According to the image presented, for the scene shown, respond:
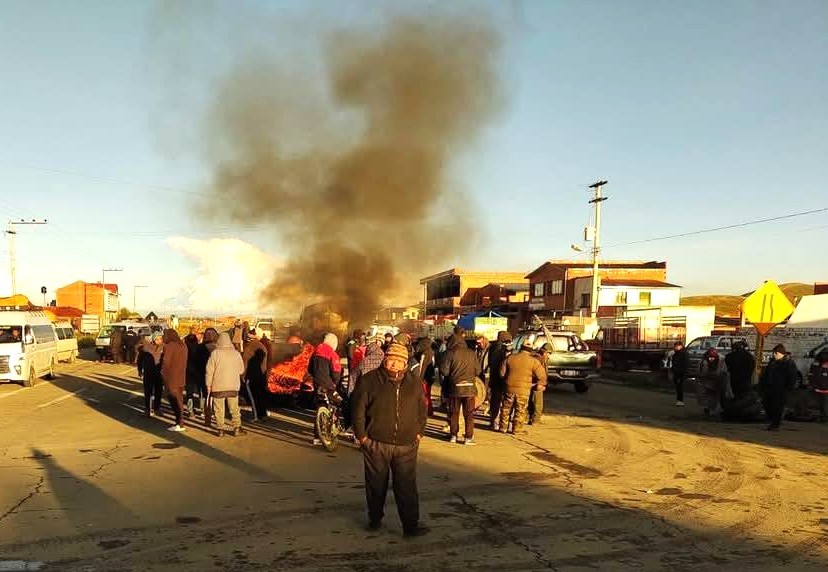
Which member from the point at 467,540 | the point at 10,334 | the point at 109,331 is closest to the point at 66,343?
the point at 109,331

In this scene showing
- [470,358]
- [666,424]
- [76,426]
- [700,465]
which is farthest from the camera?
[666,424]

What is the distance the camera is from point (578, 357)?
679 inches

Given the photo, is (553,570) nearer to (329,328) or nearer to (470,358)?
(470,358)

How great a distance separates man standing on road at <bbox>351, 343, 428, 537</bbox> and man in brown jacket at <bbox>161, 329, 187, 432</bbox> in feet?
19.0

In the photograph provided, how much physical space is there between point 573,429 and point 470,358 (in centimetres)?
281

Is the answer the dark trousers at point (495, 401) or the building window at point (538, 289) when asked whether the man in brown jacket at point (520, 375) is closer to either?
the dark trousers at point (495, 401)

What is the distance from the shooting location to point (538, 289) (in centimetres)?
5756

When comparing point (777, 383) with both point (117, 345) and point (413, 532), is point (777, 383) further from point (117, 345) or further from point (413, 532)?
point (117, 345)

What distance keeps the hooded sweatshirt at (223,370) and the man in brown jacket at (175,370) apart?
4.29 ft

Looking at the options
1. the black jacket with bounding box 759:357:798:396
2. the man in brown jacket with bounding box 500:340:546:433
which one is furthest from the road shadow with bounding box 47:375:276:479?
the black jacket with bounding box 759:357:798:396

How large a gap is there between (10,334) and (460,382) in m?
13.9

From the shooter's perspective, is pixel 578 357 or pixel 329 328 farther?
pixel 329 328

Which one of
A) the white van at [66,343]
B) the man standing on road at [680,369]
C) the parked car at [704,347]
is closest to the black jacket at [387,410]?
the man standing on road at [680,369]

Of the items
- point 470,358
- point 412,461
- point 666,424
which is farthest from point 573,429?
point 412,461
